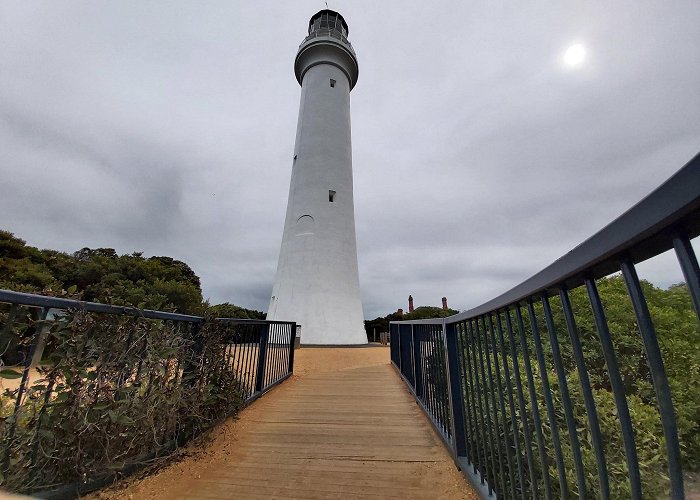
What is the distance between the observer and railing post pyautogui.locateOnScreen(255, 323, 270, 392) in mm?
4359

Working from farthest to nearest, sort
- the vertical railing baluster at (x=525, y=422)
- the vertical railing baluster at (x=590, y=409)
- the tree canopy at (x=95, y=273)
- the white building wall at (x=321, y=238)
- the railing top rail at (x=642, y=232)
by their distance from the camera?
the tree canopy at (x=95, y=273), the white building wall at (x=321, y=238), the vertical railing baluster at (x=525, y=422), the vertical railing baluster at (x=590, y=409), the railing top rail at (x=642, y=232)

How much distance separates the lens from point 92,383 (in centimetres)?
193

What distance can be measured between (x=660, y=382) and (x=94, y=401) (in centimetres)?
258

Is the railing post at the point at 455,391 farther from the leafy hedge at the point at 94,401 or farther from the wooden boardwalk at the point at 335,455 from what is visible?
the leafy hedge at the point at 94,401

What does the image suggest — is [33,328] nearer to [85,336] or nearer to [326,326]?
[85,336]

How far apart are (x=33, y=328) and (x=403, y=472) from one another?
8.32ft

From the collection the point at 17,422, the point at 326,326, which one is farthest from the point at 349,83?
the point at 17,422

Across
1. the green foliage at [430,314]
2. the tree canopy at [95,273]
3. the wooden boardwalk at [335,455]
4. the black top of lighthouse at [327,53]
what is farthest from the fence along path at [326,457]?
the green foliage at [430,314]

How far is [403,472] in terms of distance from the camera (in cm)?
232

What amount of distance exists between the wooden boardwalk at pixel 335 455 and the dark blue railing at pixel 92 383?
0.53m

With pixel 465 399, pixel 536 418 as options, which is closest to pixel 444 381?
pixel 465 399

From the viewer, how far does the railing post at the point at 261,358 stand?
4.36m

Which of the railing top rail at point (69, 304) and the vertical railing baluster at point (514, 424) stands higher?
the railing top rail at point (69, 304)

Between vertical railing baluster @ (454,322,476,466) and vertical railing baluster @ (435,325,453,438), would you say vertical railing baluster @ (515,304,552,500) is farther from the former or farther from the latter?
Answer: vertical railing baluster @ (435,325,453,438)
